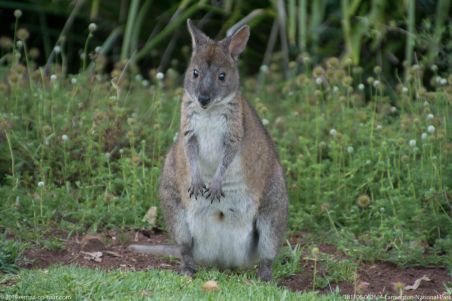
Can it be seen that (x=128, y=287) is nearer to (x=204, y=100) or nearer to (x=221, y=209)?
(x=221, y=209)

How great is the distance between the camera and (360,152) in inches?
307

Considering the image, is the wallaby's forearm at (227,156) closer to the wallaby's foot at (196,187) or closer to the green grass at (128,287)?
the wallaby's foot at (196,187)

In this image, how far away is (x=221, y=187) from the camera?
6.14 metres

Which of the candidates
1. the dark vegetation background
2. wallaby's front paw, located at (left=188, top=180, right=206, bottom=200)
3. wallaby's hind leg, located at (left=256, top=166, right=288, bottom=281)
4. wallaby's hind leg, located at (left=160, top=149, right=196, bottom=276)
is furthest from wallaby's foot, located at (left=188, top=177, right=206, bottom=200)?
the dark vegetation background

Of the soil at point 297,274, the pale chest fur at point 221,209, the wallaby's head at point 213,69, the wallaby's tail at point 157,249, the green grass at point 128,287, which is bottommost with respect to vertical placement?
the soil at point 297,274

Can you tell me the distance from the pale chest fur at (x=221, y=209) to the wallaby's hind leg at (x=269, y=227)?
8 centimetres

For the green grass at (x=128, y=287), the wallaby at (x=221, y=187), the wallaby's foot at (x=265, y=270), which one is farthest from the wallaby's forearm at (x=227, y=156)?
the green grass at (x=128, y=287)

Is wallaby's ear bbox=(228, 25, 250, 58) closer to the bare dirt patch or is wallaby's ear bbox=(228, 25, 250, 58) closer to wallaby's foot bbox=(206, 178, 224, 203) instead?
wallaby's foot bbox=(206, 178, 224, 203)

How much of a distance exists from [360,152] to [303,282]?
5.74 ft

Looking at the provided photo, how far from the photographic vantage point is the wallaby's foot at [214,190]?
6.06m

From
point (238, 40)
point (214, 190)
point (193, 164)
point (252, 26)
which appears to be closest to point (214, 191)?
point (214, 190)

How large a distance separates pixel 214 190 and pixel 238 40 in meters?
1.12

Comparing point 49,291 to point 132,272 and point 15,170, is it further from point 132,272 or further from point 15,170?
point 15,170

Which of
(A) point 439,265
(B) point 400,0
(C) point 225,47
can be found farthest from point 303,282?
(B) point 400,0
